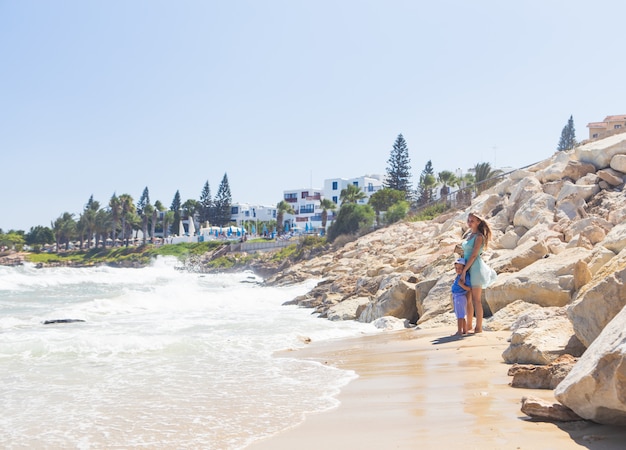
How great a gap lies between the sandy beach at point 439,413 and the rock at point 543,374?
0.08 metres

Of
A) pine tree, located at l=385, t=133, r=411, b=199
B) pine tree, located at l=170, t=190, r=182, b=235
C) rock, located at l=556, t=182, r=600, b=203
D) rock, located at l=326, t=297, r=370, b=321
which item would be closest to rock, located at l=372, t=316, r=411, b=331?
rock, located at l=326, t=297, r=370, b=321

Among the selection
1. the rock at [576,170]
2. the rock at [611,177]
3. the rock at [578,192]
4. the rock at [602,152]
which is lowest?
the rock at [578,192]

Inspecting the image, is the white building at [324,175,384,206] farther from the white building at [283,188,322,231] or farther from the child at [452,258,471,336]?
the child at [452,258,471,336]

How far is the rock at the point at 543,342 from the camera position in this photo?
464cm

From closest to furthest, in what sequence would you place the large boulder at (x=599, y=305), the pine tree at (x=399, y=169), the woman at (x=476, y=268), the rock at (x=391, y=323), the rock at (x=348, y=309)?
the large boulder at (x=599, y=305), the woman at (x=476, y=268), the rock at (x=391, y=323), the rock at (x=348, y=309), the pine tree at (x=399, y=169)

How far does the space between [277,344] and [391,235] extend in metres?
22.9

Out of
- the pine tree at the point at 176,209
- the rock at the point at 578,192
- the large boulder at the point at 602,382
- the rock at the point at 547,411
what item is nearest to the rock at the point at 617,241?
the rock at the point at 547,411

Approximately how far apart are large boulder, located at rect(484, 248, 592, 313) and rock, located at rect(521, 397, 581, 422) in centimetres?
367

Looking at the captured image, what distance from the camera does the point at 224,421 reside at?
4.27 m

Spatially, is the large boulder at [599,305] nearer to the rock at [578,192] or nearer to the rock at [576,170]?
the rock at [578,192]

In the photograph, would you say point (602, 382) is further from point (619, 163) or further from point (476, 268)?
point (619, 163)

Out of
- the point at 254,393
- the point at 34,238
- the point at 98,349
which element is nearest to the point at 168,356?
the point at 98,349

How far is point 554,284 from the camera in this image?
22.9 ft

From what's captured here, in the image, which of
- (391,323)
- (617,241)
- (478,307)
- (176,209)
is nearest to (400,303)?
(391,323)
